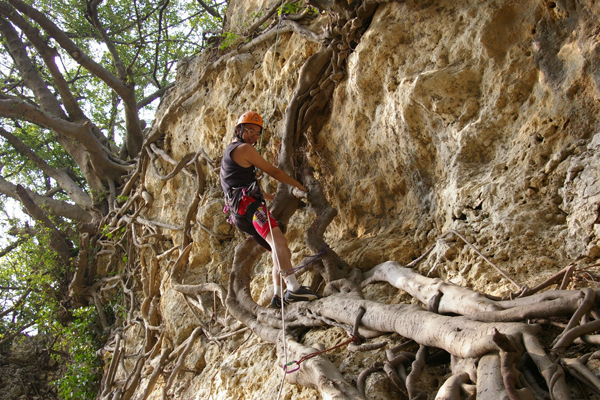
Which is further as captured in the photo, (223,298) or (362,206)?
(223,298)

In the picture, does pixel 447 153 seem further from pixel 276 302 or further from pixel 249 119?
pixel 276 302

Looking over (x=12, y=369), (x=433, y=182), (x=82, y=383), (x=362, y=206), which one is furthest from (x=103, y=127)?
(x=433, y=182)

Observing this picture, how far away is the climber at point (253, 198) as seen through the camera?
302 cm

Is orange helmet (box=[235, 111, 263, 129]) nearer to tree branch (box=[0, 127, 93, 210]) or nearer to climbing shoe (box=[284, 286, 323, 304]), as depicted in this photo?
climbing shoe (box=[284, 286, 323, 304])

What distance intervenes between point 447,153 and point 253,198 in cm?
134

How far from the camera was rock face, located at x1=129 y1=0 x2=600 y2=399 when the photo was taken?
7.51 feet

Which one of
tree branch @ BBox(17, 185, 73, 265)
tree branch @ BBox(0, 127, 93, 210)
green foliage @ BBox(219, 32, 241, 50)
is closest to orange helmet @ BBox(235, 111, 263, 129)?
green foliage @ BBox(219, 32, 241, 50)

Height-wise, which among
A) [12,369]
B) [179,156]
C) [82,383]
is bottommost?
[82,383]

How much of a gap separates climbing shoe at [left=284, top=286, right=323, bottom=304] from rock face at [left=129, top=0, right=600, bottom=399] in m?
0.25

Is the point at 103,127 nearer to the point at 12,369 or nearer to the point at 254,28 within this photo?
the point at 12,369

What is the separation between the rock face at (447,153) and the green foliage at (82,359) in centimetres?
179

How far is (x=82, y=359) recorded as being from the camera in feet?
18.6

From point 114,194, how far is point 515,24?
616 centimetres

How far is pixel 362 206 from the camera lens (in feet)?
11.8
